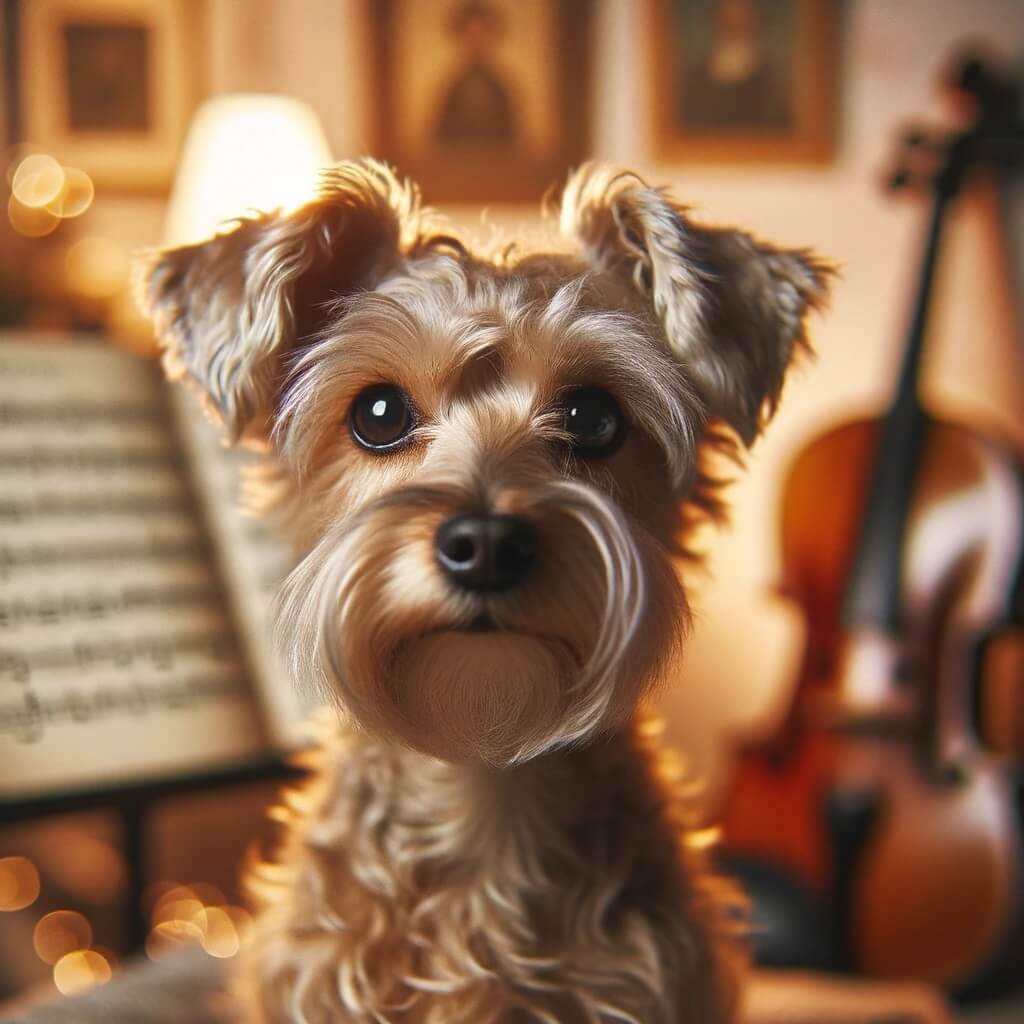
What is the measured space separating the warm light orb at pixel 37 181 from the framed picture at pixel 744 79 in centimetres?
111

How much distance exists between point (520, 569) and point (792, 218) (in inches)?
64.1

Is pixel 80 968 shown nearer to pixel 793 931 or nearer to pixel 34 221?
pixel 793 931

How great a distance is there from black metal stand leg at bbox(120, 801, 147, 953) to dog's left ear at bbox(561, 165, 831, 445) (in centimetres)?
84

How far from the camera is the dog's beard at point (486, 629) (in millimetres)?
545

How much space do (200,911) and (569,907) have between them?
1.14 m

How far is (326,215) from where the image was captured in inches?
26.2

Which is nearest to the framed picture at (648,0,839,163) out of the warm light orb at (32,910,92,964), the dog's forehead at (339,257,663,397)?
the dog's forehead at (339,257,663,397)

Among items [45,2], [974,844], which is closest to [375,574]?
[974,844]

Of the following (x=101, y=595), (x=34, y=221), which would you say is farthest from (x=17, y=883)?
(x=34, y=221)

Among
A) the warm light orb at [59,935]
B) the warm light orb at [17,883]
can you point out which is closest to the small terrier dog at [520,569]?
the warm light orb at [59,935]

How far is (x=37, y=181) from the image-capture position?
6.15 ft

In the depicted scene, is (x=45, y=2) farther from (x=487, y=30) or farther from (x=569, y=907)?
(x=569, y=907)

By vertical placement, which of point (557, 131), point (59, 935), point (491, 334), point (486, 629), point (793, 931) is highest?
point (557, 131)

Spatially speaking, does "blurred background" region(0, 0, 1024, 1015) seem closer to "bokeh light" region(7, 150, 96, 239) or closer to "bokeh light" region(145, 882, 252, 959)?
"bokeh light" region(7, 150, 96, 239)
